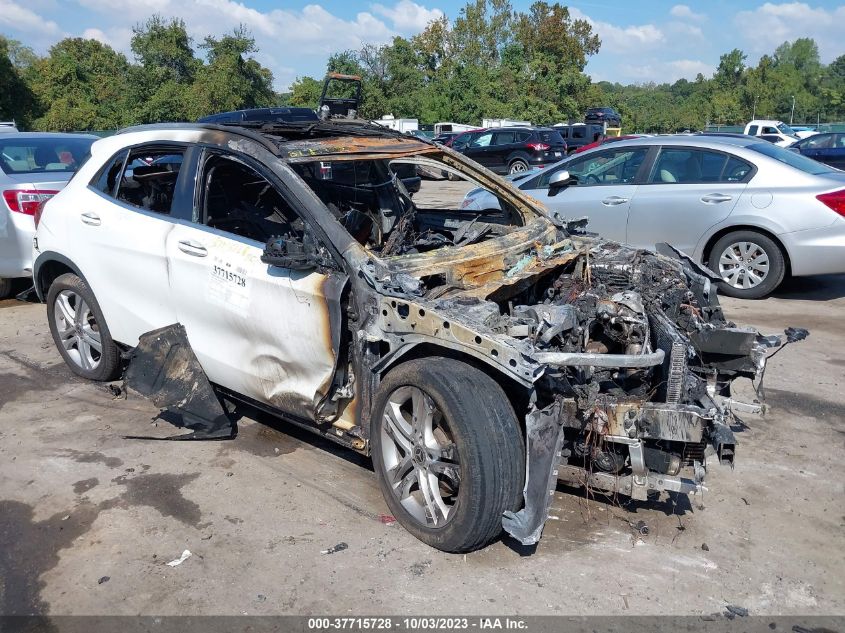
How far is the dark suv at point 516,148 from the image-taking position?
24.4 meters

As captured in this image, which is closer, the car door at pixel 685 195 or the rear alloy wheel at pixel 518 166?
the car door at pixel 685 195

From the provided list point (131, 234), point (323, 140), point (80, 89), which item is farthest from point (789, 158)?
point (80, 89)

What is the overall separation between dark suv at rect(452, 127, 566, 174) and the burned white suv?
19793mm

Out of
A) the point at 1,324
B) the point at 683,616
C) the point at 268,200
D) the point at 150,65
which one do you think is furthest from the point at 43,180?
the point at 150,65

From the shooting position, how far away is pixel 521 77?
5291cm

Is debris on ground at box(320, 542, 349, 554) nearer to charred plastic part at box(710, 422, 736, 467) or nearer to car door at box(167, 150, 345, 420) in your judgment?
car door at box(167, 150, 345, 420)

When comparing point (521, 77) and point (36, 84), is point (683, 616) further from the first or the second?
point (521, 77)

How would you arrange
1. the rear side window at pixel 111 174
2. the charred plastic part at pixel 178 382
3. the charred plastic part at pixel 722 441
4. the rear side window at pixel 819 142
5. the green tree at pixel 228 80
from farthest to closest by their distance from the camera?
1. the green tree at pixel 228 80
2. the rear side window at pixel 819 142
3. the rear side window at pixel 111 174
4. the charred plastic part at pixel 178 382
5. the charred plastic part at pixel 722 441

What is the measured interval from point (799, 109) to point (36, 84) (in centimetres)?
6563

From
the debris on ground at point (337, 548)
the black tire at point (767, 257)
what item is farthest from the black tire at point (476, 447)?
the black tire at point (767, 257)

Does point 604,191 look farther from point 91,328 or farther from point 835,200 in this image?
point 91,328

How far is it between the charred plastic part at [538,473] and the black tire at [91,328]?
10.9 ft

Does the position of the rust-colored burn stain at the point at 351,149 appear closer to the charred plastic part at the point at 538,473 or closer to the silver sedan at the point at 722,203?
the charred plastic part at the point at 538,473

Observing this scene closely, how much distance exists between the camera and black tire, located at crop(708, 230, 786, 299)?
736 cm
